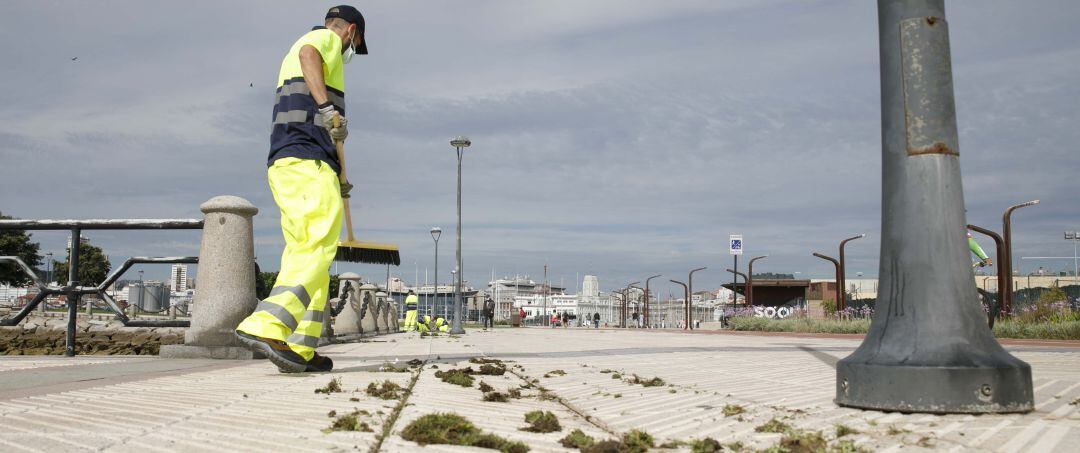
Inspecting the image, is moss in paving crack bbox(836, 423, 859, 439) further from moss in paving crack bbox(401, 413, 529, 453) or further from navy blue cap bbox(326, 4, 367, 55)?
navy blue cap bbox(326, 4, 367, 55)

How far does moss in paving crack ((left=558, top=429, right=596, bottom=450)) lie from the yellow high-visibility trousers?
297cm

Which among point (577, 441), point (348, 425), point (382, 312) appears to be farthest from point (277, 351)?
point (382, 312)

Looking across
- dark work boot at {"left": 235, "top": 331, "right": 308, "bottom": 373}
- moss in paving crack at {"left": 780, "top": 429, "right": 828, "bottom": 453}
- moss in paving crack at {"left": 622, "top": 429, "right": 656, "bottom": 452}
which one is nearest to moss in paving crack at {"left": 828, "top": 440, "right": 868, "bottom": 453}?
moss in paving crack at {"left": 780, "top": 429, "right": 828, "bottom": 453}

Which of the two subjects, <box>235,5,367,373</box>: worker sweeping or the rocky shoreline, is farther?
the rocky shoreline

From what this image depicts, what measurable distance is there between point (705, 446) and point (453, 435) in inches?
28.6

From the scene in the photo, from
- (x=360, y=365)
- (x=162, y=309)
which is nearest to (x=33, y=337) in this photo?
(x=162, y=309)

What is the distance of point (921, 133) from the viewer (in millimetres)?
3277

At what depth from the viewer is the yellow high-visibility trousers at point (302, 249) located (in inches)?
191

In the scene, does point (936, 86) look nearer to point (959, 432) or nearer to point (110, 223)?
point (959, 432)

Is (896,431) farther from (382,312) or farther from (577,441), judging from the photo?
(382,312)

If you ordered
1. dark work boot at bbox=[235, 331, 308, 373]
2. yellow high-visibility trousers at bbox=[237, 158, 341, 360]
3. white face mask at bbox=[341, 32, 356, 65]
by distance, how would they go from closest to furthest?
dark work boot at bbox=[235, 331, 308, 373] → yellow high-visibility trousers at bbox=[237, 158, 341, 360] → white face mask at bbox=[341, 32, 356, 65]

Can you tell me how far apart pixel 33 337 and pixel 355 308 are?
657 cm

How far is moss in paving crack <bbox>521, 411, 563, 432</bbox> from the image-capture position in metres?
2.56

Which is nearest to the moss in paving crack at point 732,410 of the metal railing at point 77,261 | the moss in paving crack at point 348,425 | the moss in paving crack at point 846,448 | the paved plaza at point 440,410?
the paved plaza at point 440,410
